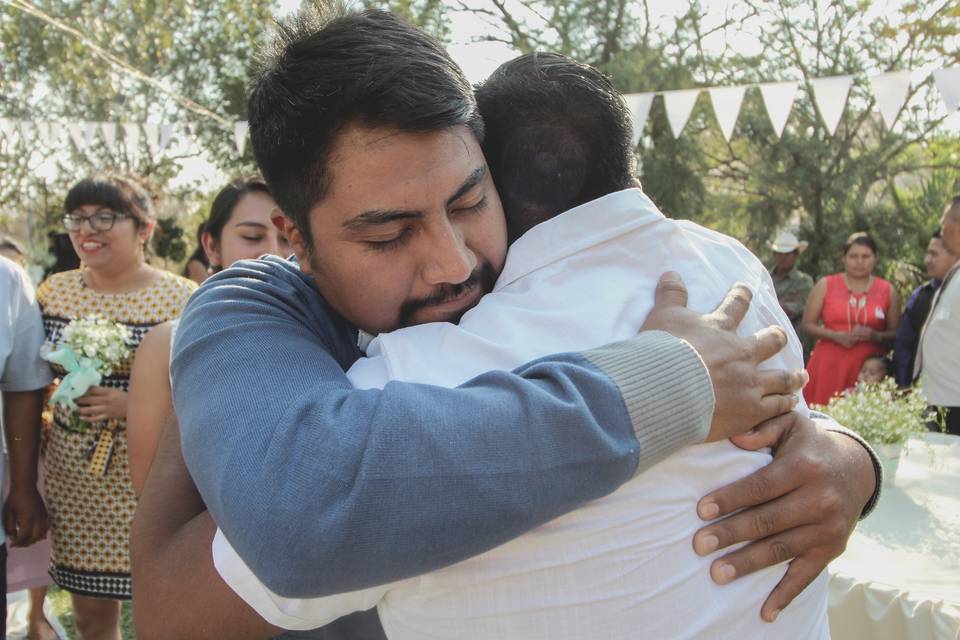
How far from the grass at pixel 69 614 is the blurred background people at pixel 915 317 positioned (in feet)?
19.0

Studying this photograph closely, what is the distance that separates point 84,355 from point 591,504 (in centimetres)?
313

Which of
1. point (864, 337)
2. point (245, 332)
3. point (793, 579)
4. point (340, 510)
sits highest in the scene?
point (245, 332)

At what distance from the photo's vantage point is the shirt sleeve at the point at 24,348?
3504 mm

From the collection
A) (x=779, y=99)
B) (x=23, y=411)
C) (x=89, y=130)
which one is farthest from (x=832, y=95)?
(x=89, y=130)

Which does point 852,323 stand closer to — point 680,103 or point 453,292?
point 680,103

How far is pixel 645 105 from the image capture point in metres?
7.38

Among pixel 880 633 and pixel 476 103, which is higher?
pixel 476 103

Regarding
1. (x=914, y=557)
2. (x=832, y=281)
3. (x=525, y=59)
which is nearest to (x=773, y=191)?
(x=832, y=281)

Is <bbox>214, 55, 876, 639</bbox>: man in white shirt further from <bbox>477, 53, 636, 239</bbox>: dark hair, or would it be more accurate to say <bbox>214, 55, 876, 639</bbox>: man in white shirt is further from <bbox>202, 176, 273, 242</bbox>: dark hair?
<bbox>202, 176, 273, 242</bbox>: dark hair

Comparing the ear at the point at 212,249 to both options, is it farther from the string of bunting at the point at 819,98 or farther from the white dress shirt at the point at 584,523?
the string of bunting at the point at 819,98

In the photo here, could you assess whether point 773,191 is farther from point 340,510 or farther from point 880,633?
point 340,510

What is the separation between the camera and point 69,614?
16.6 ft

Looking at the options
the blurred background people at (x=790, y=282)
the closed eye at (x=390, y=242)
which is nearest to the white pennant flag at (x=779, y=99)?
the blurred background people at (x=790, y=282)

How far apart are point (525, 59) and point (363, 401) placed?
0.81m
